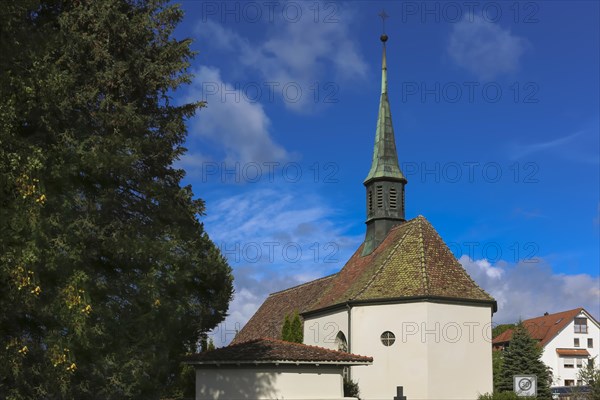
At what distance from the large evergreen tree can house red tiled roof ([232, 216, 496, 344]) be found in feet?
39.5

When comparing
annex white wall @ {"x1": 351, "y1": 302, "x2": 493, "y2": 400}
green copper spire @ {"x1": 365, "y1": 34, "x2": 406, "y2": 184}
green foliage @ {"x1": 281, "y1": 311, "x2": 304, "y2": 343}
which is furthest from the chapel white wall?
green copper spire @ {"x1": 365, "y1": 34, "x2": 406, "y2": 184}

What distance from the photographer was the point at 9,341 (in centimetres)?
1059

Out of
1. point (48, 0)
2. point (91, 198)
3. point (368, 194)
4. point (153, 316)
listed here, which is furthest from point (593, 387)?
point (48, 0)

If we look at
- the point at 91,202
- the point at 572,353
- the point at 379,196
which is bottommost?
the point at 572,353

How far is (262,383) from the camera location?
22297mm

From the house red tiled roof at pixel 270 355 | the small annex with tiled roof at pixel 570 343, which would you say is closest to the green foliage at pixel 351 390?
the house red tiled roof at pixel 270 355

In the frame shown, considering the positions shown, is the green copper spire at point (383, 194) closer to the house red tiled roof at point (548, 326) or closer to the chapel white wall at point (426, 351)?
the chapel white wall at point (426, 351)

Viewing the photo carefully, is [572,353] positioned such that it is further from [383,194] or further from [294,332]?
[294,332]

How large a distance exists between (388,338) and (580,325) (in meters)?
→ 48.2

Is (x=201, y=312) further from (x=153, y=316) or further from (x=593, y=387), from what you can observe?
(x=593, y=387)

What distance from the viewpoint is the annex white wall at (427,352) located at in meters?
26.4

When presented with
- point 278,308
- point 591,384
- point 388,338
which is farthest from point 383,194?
point 591,384

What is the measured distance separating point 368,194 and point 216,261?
15.0 meters

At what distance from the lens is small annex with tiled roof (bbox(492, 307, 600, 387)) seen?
6524 cm
